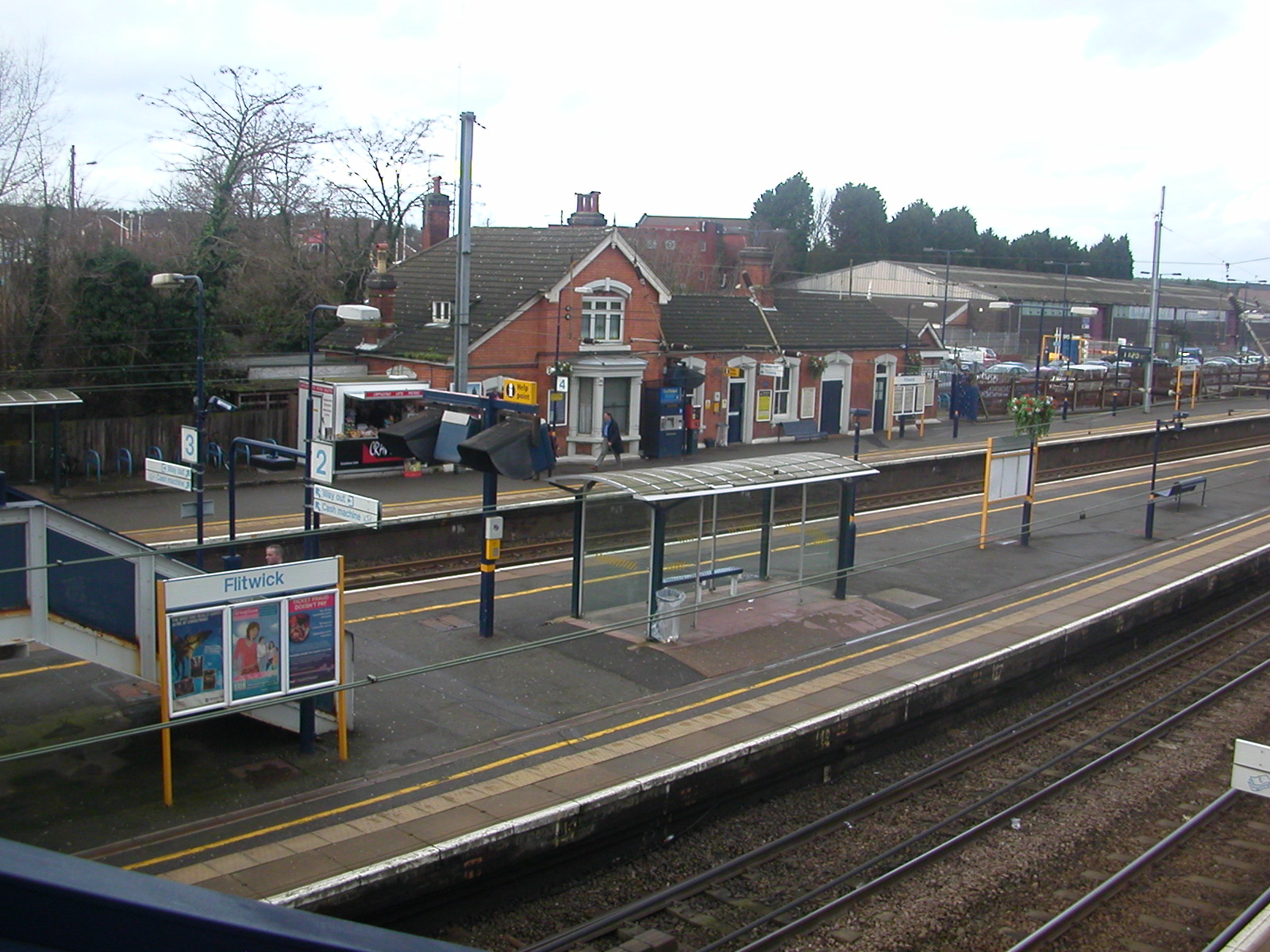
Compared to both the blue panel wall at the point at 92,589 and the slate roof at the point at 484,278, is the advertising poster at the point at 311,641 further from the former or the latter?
the slate roof at the point at 484,278

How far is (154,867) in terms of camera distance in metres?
7.78

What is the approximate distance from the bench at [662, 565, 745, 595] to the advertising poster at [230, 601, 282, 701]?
590cm

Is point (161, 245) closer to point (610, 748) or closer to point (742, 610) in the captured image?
point (742, 610)

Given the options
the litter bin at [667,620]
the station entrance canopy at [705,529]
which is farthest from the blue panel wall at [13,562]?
the litter bin at [667,620]

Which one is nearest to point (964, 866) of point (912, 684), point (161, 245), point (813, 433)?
point (912, 684)

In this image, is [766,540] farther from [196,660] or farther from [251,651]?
[196,660]

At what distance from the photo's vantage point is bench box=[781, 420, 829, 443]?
36.6 meters

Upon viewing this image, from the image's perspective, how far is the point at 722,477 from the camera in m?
14.7

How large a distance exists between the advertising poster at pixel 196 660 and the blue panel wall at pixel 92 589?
1095mm

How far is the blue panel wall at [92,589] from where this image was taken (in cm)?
929

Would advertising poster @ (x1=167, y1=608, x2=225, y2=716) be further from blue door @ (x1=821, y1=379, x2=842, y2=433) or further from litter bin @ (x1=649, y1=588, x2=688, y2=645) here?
blue door @ (x1=821, y1=379, x2=842, y2=433)

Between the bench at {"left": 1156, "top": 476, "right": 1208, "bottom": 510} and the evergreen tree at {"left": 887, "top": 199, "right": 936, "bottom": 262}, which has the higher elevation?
the evergreen tree at {"left": 887, "top": 199, "right": 936, "bottom": 262}

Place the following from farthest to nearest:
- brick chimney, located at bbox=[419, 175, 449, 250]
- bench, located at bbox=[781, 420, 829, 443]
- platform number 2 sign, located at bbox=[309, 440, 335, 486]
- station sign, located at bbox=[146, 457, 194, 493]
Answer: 1. brick chimney, located at bbox=[419, 175, 449, 250]
2. bench, located at bbox=[781, 420, 829, 443]
3. station sign, located at bbox=[146, 457, 194, 493]
4. platform number 2 sign, located at bbox=[309, 440, 335, 486]

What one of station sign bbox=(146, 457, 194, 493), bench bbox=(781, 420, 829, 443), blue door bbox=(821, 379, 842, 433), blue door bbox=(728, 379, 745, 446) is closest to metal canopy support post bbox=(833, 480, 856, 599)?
station sign bbox=(146, 457, 194, 493)
